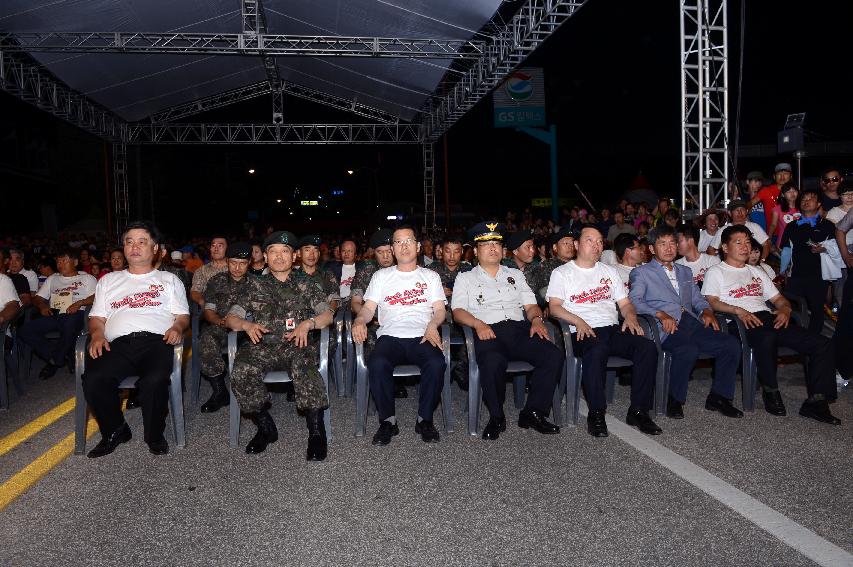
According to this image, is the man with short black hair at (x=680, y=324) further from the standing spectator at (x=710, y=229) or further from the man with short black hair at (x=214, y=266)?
the man with short black hair at (x=214, y=266)

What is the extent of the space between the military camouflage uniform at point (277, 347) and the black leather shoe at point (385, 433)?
42cm

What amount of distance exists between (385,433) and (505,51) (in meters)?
9.78

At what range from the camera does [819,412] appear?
15.9 ft

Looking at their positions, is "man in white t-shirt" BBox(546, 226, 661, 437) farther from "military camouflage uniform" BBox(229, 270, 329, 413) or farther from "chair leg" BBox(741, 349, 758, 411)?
"military camouflage uniform" BBox(229, 270, 329, 413)

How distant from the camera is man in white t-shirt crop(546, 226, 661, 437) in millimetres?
4875

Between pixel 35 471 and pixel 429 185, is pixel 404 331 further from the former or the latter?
pixel 429 185

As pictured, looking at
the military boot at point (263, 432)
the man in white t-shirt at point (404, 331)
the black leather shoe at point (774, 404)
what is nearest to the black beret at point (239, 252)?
the man in white t-shirt at point (404, 331)

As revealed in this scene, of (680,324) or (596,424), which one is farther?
(680,324)

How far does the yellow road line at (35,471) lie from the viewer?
12.5 feet

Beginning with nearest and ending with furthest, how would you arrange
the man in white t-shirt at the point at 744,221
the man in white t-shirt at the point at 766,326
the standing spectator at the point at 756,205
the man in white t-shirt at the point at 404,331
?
the man in white t-shirt at the point at 404,331 < the man in white t-shirt at the point at 766,326 < the man in white t-shirt at the point at 744,221 < the standing spectator at the point at 756,205

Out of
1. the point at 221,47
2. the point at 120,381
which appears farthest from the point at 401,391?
the point at 221,47

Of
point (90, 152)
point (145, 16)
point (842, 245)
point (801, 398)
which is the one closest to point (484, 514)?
point (801, 398)

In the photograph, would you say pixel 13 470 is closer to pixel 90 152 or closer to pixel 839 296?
pixel 839 296

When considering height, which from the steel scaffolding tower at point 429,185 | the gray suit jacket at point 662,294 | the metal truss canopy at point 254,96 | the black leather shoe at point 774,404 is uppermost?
the metal truss canopy at point 254,96
